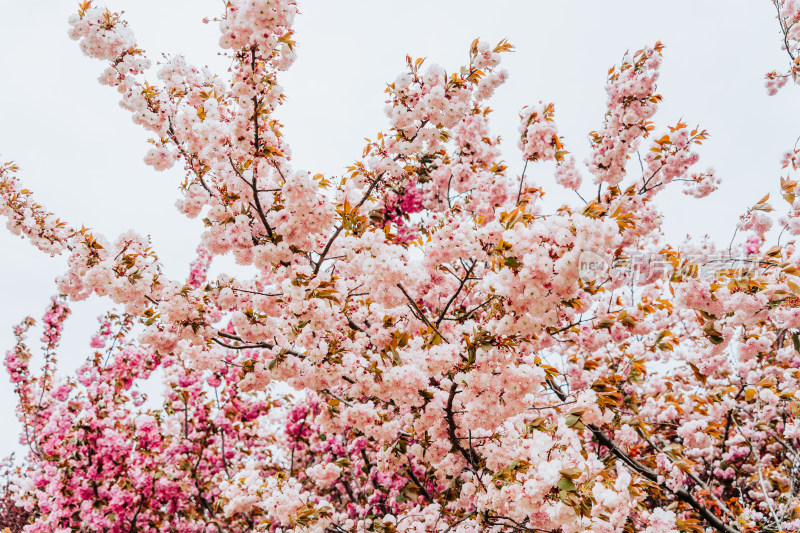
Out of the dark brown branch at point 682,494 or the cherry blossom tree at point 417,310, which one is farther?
the dark brown branch at point 682,494

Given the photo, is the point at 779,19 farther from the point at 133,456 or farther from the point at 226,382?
the point at 133,456

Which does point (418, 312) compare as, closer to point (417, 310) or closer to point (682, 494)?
point (417, 310)

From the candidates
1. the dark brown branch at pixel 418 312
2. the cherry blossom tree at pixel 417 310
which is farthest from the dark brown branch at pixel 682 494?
the dark brown branch at pixel 418 312

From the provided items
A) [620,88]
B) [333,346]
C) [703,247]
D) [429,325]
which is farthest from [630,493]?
[620,88]

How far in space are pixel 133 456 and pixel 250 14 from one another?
20.7 ft

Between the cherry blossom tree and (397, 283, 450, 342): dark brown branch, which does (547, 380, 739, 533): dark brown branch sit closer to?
the cherry blossom tree

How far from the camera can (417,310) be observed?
4.03 metres

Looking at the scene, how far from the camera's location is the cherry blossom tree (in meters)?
3.41

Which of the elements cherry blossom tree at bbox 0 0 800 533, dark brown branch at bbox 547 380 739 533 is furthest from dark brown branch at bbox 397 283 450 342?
dark brown branch at bbox 547 380 739 533

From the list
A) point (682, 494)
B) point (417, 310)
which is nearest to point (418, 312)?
point (417, 310)

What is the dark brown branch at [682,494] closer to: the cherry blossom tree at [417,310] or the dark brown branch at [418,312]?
the cherry blossom tree at [417,310]

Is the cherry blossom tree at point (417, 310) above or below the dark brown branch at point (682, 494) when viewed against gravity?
above

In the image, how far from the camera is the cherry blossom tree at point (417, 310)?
341 centimetres

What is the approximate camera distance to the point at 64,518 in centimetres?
663
